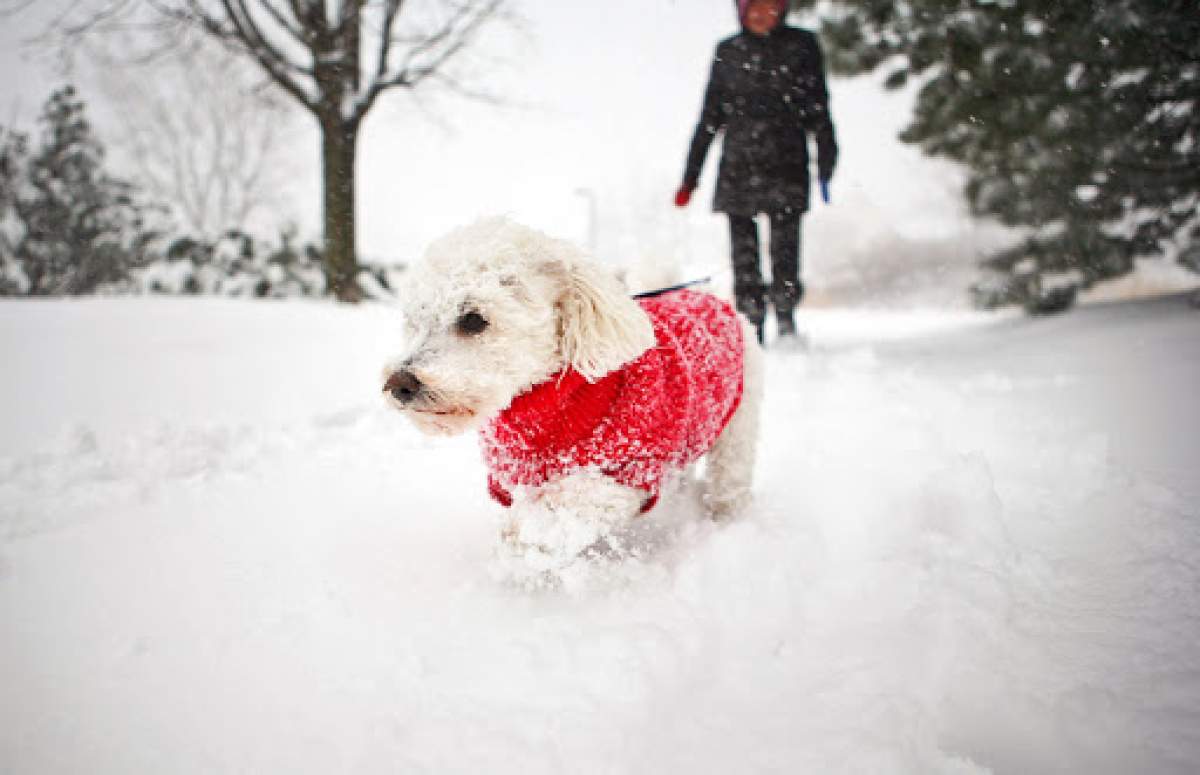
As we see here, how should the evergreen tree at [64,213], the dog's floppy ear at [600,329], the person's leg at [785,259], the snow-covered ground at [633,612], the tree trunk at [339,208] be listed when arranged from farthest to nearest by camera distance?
the evergreen tree at [64,213], the tree trunk at [339,208], the person's leg at [785,259], the dog's floppy ear at [600,329], the snow-covered ground at [633,612]

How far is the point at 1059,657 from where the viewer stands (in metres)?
1.25

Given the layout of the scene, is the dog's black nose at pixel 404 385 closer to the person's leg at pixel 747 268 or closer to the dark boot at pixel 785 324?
the person's leg at pixel 747 268

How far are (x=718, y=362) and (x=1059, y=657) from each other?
117 centimetres

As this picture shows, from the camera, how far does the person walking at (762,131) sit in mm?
4168

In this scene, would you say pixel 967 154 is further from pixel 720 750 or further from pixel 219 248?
pixel 219 248

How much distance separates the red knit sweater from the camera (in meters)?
1.66

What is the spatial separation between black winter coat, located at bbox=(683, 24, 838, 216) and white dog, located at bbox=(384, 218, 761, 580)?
120 inches

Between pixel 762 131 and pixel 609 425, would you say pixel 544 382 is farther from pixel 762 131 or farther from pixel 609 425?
pixel 762 131

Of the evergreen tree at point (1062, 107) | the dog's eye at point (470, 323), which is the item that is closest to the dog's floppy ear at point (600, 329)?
the dog's eye at point (470, 323)

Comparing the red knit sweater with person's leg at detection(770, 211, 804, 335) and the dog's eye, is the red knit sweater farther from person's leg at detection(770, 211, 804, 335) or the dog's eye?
person's leg at detection(770, 211, 804, 335)

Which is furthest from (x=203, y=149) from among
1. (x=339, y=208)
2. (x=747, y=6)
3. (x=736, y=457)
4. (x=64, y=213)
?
(x=736, y=457)

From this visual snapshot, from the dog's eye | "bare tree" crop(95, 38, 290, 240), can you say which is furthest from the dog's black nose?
"bare tree" crop(95, 38, 290, 240)

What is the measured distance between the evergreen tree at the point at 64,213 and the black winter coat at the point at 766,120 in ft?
35.2

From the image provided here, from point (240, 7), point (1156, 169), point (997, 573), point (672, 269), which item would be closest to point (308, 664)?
point (997, 573)
